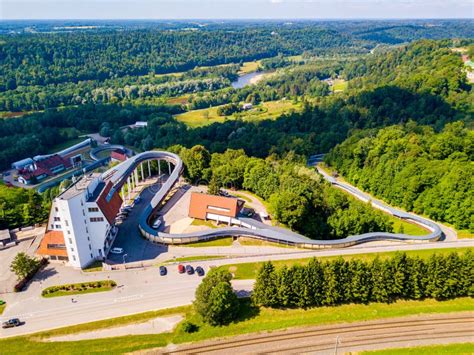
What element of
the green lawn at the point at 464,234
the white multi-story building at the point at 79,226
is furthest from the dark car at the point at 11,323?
the green lawn at the point at 464,234

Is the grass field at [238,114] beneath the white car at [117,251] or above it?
beneath

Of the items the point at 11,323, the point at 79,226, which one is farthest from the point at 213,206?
the point at 11,323

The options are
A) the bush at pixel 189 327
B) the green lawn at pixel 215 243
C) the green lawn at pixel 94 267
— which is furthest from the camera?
the green lawn at pixel 215 243

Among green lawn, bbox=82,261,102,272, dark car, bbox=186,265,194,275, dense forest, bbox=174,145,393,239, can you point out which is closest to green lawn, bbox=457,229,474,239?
dense forest, bbox=174,145,393,239

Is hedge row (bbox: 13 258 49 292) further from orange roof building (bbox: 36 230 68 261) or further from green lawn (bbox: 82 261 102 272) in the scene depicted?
green lawn (bbox: 82 261 102 272)

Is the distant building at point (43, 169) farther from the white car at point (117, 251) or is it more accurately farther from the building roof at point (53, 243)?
the white car at point (117, 251)

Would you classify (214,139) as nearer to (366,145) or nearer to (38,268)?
(366,145)

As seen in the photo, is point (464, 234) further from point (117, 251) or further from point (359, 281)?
point (117, 251)

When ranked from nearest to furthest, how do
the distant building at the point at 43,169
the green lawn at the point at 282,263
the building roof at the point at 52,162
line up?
the green lawn at the point at 282,263
the distant building at the point at 43,169
the building roof at the point at 52,162
